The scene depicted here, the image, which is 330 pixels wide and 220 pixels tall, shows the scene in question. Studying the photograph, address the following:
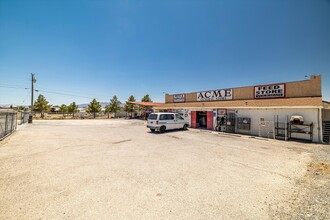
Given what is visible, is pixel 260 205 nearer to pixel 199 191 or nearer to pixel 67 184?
pixel 199 191

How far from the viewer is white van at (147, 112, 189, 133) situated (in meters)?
14.6

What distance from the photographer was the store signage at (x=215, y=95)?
19688 mm

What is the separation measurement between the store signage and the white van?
25.1 feet

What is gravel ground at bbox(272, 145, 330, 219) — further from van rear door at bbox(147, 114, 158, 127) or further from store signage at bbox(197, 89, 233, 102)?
store signage at bbox(197, 89, 233, 102)

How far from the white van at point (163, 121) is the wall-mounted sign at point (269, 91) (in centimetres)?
964

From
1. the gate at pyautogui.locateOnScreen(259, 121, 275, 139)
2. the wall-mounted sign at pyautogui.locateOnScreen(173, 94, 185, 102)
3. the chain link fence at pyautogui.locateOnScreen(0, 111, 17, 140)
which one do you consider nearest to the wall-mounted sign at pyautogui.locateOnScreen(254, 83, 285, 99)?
the gate at pyautogui.locateOnScreen(259, 121, 275, 139)

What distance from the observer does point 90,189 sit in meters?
4.07

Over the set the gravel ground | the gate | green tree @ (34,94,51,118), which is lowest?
the gravel ground

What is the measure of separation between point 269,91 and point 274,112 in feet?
12.7

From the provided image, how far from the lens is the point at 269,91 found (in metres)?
16.1

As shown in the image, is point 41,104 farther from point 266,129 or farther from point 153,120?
point 266,129

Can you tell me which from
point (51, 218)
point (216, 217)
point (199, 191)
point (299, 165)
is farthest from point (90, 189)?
point (299, 165)

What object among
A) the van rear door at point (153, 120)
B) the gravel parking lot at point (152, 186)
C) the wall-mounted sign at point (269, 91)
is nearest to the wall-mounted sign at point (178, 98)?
the wall-mounted sign at point (269, 91)

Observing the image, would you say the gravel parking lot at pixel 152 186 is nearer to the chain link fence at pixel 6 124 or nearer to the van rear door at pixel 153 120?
the chain link fence at pixel 6 124
